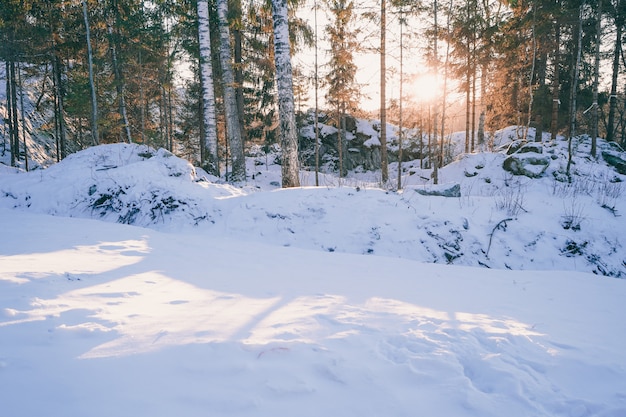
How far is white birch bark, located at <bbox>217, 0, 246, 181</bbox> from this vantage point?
10773 mm

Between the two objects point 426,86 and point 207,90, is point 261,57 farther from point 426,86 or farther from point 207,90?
point 426,86

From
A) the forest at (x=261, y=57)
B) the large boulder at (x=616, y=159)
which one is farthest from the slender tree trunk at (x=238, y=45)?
the large boulder at (x=616, y=159)

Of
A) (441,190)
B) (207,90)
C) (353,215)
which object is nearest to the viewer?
(353,215)

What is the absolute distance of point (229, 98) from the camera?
11328 millimetres

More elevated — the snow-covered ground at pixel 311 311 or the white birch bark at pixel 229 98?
the white birch bark at pixel 229 98

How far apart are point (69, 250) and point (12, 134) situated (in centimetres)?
1966

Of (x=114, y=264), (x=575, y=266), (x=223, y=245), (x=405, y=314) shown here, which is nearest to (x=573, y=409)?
(x=405, y=314)

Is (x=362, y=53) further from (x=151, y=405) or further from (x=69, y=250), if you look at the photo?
(x=151, y=405)

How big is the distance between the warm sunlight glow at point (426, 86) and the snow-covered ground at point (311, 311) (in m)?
11.2

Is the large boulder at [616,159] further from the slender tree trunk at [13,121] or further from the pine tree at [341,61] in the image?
the slender tree trunk at [13,121]

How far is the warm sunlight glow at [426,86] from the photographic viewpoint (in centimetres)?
1600

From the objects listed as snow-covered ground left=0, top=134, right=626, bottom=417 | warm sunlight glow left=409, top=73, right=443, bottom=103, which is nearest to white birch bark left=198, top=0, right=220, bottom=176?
snow-covered ground left=0, top=134, right=626, bottom=417

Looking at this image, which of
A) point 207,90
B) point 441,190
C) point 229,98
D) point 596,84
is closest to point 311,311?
point 441,190

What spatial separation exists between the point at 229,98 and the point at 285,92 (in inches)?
163
